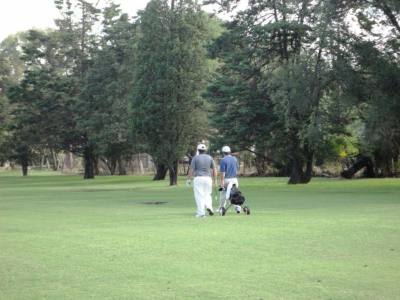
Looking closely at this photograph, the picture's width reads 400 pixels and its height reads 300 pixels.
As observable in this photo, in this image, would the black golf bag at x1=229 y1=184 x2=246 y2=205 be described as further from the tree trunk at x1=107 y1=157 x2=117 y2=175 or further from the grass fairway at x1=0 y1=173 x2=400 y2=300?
the tree trunk at x1=107 y1=157 x2=117 y2=175

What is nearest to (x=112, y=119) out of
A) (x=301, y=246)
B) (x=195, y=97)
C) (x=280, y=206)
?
(x=195, y=97)

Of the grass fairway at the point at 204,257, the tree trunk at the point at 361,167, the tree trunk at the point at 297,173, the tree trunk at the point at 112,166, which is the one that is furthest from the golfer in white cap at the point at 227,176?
the tree trunk at the point at 112,166

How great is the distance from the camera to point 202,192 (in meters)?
18.7

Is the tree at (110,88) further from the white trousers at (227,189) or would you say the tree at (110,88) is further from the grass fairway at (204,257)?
the grass fairway at (204,257)

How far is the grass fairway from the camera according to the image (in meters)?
8.30

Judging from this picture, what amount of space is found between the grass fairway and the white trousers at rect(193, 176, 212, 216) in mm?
617

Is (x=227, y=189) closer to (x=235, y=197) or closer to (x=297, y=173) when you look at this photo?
(x=235, y=197)

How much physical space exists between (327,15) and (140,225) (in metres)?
21.5

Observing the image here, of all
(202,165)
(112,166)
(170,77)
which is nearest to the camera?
(202,165)

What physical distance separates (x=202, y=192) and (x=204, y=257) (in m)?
7.83

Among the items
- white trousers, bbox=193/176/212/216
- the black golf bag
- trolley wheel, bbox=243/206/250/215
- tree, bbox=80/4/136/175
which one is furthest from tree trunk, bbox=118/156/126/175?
white trousers, bbox=193/176/212/216

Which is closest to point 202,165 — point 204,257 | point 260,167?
point 204,257

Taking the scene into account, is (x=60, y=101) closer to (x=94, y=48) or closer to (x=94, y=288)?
(x=94, y=48)

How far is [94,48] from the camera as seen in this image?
69.6m
